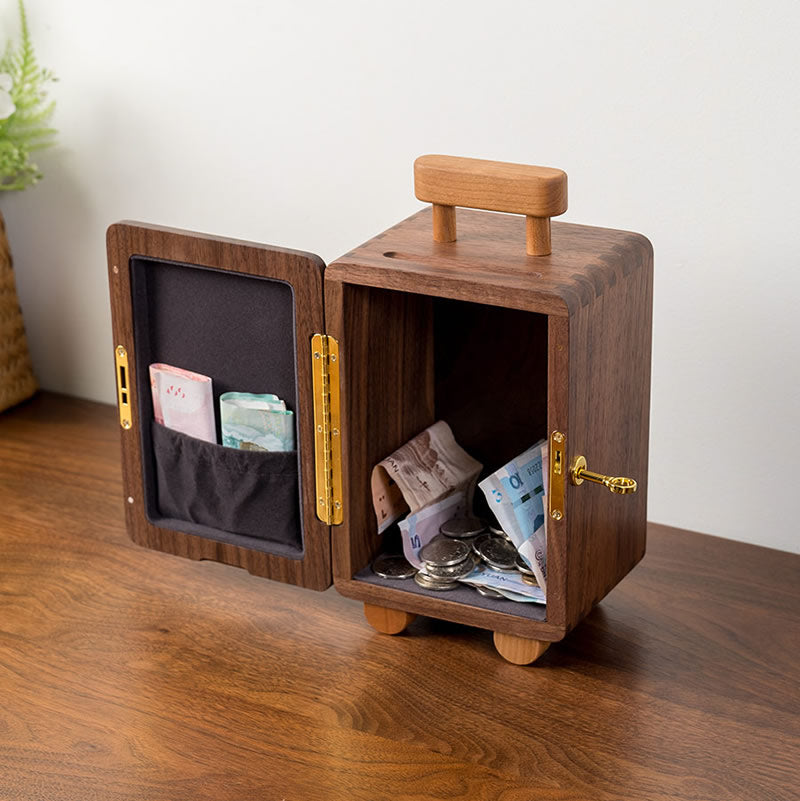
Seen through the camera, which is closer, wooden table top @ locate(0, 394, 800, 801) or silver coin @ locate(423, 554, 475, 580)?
wooden table top @ locate(0, 394, 800, 801)

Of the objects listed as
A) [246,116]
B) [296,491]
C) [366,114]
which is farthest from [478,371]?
[246,116]

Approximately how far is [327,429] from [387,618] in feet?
0.62

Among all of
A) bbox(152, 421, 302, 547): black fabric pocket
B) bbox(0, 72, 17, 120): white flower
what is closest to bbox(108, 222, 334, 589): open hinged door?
bbox(152, 421, 302, 547): black fabric pocket

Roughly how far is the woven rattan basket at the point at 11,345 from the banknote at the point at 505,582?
773mm

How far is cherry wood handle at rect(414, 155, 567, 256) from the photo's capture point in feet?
3.72

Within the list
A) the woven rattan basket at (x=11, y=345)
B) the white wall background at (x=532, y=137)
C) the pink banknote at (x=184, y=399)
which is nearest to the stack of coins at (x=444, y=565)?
the pink banknote at (x=184, y=399)

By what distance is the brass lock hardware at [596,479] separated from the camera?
1.12 metres

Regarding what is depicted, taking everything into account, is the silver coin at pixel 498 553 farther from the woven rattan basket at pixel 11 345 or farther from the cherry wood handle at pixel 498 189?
the woven rattan basket at pixel 11 345

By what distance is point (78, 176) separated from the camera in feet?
5.71

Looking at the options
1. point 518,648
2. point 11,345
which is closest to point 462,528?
point 518,648

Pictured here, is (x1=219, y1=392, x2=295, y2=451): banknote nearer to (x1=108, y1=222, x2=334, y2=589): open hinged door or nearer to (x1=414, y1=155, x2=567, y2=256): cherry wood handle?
(x1=108, y1=222, x2=334, y2=589): open hinged door

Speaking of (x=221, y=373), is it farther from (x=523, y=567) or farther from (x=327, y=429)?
(x=523, y=567)

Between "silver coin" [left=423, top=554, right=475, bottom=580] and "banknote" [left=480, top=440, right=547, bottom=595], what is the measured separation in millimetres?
58

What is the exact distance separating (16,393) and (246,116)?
0.47m
